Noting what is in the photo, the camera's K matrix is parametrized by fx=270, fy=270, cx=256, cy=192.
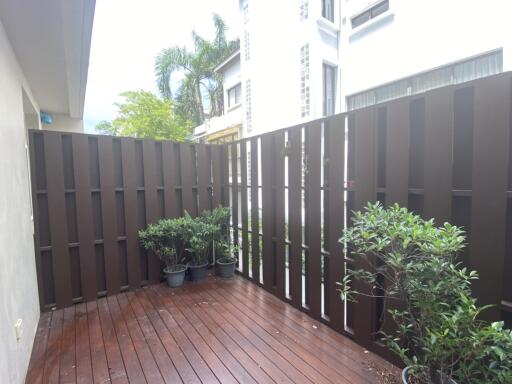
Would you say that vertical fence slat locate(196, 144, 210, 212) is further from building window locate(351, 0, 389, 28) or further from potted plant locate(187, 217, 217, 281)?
building window locate(351, 0, 389, 28)

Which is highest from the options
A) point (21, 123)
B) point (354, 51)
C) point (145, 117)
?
point (354, 51)

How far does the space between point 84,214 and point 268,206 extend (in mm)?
2279

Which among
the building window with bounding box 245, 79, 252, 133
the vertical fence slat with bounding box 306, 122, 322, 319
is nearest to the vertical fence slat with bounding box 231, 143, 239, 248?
the vertical fence slat with bounding box 306, 122, 322, 319

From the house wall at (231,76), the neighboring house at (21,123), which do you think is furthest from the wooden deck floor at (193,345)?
the house wall at (231,76)

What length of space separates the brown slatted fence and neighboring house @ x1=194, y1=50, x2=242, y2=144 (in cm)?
673

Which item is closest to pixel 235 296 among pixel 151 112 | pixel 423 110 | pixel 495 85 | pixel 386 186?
pixel 386 186

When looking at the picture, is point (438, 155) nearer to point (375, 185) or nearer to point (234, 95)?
point (375, 185)

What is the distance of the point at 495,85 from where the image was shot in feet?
5.01

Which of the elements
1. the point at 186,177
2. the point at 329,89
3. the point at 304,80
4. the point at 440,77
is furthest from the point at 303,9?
the point at 186,177

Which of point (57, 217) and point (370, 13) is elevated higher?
point (370, 13)

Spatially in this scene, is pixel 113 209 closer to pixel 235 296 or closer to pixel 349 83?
pixel 235 296

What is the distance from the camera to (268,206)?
134 inches

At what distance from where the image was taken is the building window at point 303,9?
7125 millimetres

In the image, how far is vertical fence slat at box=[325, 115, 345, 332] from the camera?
7.97 feet
